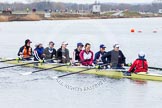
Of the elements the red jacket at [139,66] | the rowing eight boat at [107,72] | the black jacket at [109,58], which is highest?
the black jacket at [109,58]

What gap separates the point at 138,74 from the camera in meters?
22.1

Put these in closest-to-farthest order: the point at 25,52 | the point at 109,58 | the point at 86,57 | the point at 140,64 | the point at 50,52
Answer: the point at 140,64 → the point at 109,58 → the point at 86,57 → the point at 50,52 → the point at 25,52

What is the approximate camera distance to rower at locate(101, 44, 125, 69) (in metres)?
23.4

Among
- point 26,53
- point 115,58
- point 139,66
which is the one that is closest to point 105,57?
point 115,58

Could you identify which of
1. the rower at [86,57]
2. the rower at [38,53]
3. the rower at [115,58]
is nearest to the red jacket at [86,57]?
the rower at [86,57]

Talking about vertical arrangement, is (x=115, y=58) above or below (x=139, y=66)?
above

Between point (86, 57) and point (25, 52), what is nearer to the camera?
point (86, 57)

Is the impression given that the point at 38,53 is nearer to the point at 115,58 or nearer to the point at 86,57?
the point at 86,57

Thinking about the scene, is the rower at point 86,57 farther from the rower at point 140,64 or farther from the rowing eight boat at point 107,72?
the rower at point 140,64

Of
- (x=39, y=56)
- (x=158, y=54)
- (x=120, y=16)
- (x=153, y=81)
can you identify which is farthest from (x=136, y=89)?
(x=120, y=16)

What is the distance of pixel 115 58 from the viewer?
23.4 m

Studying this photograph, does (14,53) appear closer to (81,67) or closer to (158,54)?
(158,54)

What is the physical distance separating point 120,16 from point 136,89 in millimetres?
150281

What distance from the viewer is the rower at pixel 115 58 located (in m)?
23.4
